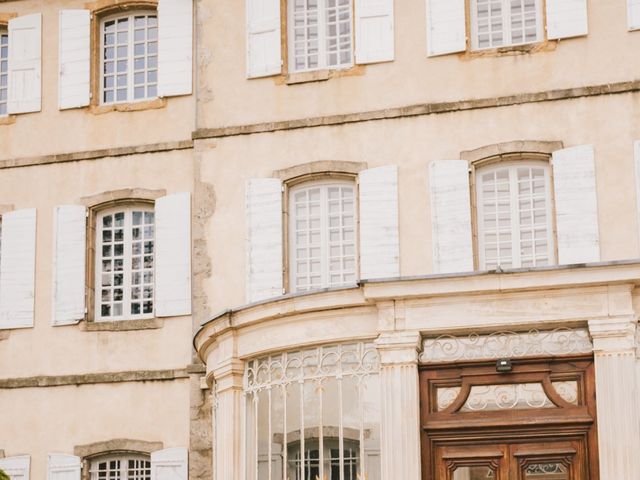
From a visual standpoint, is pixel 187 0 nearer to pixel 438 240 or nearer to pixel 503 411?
pixel 438 240

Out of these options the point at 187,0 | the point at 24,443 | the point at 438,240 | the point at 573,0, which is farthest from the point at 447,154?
the point at 24,443

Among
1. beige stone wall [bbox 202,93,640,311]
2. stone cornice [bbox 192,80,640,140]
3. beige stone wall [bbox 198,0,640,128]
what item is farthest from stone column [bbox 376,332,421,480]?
beige stone wall [bbox 198,0,640,128]

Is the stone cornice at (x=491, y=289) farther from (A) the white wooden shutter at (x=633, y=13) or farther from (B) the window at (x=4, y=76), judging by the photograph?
(B) the window at (x=4, y=76)

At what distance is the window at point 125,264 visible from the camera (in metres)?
19.6

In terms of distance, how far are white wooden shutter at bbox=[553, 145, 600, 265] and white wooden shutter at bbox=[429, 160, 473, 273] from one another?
106cm

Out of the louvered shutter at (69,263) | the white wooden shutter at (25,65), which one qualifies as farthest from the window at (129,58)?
the louvered shutter at (69,263)

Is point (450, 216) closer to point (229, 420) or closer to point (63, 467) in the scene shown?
point (229, 420)

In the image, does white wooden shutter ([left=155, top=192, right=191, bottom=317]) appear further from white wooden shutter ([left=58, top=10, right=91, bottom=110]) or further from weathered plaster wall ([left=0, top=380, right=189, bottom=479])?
white wooden shutter ([left=58, top=10, right=91, bottom=110])

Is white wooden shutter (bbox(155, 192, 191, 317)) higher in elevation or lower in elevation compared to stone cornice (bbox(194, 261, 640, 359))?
higher

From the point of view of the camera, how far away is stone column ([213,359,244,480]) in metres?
15.0

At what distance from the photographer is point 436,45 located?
60.4 feet

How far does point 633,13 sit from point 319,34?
12.8 ft

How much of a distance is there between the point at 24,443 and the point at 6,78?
5.02 metres

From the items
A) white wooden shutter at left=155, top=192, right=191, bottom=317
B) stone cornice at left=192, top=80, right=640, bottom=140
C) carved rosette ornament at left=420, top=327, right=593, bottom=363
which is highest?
stone cornice at left=192, top=80, right=640, bottom=140
